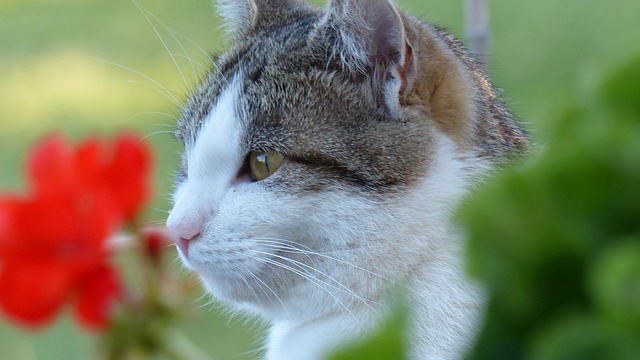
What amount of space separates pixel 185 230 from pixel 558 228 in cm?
91

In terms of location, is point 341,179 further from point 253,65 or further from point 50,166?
point 50,166

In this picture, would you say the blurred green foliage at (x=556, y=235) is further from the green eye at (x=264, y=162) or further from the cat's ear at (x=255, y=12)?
the cat's ear at (x=255, y=12)

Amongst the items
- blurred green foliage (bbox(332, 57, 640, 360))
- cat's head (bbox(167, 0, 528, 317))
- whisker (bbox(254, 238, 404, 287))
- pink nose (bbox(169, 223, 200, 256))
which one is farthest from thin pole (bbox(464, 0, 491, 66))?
blurred green foliage (bbox(332, 57, 640, 360))

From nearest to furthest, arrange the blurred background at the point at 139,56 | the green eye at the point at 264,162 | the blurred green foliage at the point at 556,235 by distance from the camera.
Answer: the blurred green foliage at the point at 556,235 < the green eye at the point at 264,162 < the blurred background at the point at 139,56

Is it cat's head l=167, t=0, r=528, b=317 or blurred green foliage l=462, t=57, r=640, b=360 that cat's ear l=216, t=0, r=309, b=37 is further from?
blurred green foliage l=462, t=57, r=640, b=360

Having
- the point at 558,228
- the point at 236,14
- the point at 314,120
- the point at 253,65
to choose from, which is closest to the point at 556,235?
the point at 558,228

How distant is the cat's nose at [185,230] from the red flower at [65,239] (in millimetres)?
790

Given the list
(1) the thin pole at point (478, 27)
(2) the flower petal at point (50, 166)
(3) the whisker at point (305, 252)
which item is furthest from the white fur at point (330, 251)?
(2) the flower petal at point (50, 166)

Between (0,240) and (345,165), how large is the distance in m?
0.93

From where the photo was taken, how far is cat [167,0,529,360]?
134cm

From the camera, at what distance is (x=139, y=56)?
459cm

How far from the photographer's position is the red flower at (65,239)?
489 mm

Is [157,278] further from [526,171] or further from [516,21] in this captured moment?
[516,21]

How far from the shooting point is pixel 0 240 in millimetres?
497
